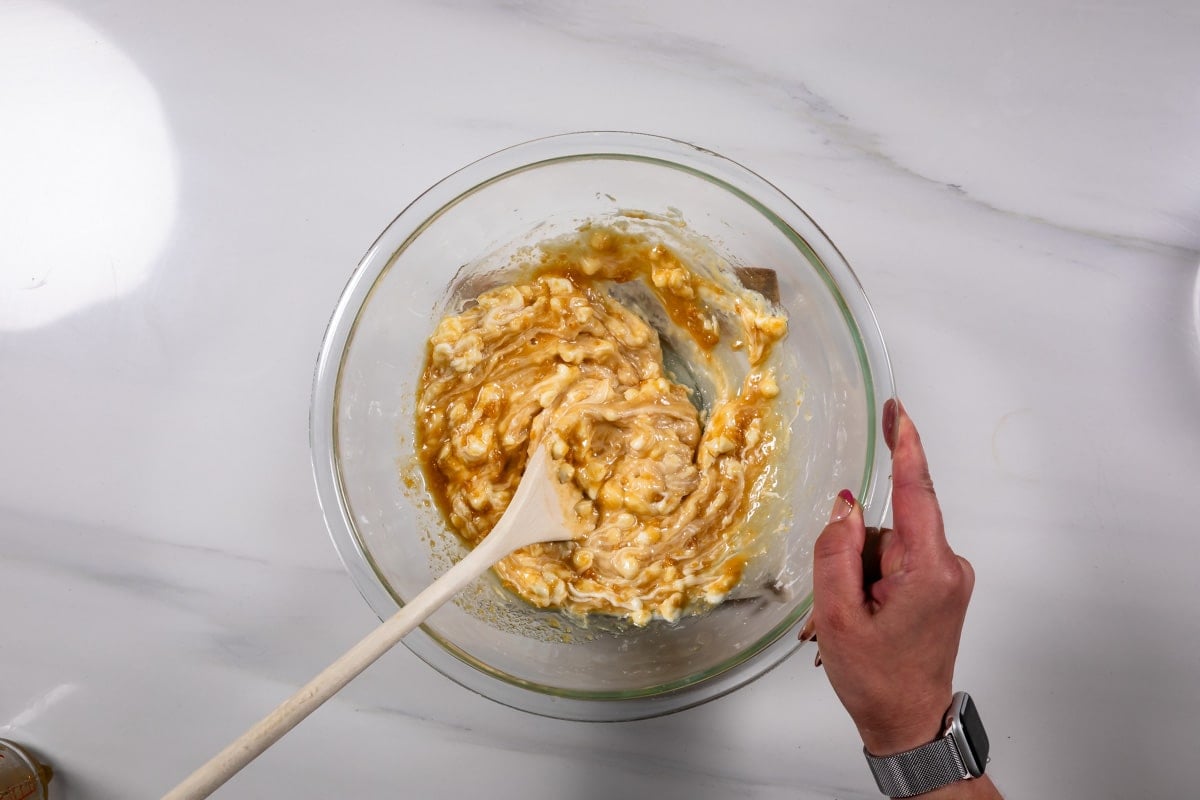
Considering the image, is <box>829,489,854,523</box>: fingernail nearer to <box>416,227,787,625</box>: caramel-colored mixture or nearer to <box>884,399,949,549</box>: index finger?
<box>884,399,949,549</box>: index finger

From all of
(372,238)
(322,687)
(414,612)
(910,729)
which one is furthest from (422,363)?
(910,729)

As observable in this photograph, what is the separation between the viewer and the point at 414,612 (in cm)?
114

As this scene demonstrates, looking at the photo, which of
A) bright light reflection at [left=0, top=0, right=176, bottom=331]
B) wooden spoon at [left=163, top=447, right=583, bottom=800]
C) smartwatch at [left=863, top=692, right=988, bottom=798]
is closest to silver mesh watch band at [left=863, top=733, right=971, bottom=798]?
smartwatch at [left=863, top=692, right=988, bottom=798]

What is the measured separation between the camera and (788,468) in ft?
4.74

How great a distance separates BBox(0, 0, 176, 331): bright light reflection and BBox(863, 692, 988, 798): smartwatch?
1687mm

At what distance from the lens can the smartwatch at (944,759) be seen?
1.21 metres

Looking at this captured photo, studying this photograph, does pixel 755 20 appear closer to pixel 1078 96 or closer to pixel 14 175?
pixel 1078 96

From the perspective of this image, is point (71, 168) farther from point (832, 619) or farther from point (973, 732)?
point (973, 732)

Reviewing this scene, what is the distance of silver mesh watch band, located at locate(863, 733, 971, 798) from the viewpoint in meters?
1.22

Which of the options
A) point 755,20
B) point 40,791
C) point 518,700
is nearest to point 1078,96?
point 755,20

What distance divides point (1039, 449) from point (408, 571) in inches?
48.8

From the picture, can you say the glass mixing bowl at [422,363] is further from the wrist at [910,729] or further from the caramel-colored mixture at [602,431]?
the wrist at [910,729]

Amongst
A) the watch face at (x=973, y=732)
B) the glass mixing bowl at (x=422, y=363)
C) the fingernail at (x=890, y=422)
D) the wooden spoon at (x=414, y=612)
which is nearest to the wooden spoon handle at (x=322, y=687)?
the wooden spoon at (x=414, y=612)

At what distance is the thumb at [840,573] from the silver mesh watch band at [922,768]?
0.26 m
